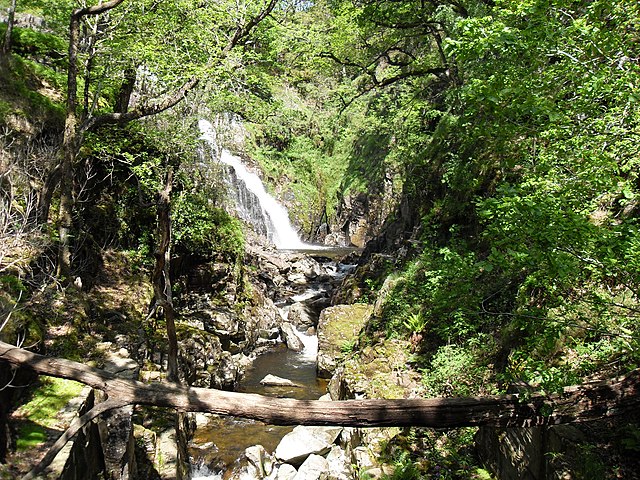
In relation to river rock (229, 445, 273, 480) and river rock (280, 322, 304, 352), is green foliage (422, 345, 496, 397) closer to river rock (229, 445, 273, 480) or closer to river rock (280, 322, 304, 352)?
river rock (229, 445, 273, 480)

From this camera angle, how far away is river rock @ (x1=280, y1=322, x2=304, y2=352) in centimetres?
1445

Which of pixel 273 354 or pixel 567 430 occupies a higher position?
pixel 567 430

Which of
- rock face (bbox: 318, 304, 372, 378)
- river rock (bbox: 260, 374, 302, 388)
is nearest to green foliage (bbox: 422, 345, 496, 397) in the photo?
rock face (bbox: 318, 304, 372, 378)

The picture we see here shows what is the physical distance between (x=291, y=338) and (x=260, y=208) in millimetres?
13537

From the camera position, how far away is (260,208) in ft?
87.4

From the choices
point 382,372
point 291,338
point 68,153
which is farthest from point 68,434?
point 291,338

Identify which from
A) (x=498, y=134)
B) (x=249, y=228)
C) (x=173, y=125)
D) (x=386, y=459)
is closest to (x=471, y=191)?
(x=498, y=134)

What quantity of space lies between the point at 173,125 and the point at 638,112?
35.5ft

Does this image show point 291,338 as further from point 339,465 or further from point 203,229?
point 339,465

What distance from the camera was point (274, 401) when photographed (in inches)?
125

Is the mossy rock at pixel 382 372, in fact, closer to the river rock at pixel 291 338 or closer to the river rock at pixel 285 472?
the river rock at pixel 285 472

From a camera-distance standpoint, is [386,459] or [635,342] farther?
[386,459]

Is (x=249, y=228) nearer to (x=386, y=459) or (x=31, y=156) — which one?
(x=31, y=156)

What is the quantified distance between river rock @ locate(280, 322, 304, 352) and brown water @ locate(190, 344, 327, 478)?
0.37 m
